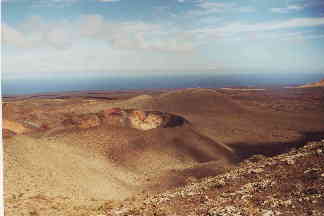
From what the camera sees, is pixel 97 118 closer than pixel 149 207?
No

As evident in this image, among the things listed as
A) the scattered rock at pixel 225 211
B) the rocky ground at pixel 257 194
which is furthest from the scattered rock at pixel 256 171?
the scattered rock at pixel 225 211

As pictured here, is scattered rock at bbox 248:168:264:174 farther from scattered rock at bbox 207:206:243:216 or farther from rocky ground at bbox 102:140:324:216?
scattered rock at bbox 207:206:243:216

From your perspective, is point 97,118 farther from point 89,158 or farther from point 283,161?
point 283,161

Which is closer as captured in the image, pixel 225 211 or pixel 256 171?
pixel 225 211

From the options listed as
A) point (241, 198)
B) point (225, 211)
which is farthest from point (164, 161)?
point (225, 211)

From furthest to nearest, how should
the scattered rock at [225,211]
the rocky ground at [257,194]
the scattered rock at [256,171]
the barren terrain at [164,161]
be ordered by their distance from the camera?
the scattered rock at [256,171] < the barren terrain at [164,161] < the rocky ground at [257,194] < the scattered rock at [225,211]

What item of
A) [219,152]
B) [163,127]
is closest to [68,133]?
[163,127]

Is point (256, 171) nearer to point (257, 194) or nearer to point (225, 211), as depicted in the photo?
point (257, 194)

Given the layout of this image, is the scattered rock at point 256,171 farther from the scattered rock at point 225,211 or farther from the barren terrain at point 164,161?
the scattered rock at point 225,211
